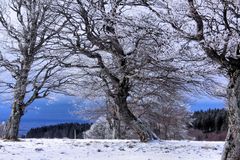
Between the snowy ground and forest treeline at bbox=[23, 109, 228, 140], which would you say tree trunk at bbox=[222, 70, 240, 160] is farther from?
forest treeline at bbox=[23, 109, 228, 140]

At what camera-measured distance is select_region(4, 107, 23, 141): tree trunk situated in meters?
17.5

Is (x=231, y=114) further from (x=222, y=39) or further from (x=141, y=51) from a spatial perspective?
(x=141, y=51)

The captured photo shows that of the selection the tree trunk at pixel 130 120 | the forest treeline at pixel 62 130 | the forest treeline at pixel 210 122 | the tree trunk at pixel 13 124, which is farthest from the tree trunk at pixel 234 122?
the forest treeline at pixel 210 122

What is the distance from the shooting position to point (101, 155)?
438 inches

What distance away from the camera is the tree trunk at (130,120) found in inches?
618

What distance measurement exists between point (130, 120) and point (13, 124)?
5.00m

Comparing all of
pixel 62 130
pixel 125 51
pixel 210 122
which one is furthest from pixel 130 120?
pixel 210 122

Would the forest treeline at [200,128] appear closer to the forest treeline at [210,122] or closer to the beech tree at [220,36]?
the forest treeline at [210,122]

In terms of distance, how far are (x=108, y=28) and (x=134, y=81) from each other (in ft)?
11.2

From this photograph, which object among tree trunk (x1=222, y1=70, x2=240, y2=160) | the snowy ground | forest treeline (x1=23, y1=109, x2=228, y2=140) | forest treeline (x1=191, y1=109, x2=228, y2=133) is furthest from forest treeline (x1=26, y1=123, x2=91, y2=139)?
tree trunk (x1=222, y1=70, x2=240, y2=160)

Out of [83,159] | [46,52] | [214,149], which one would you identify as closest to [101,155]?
[83,159]

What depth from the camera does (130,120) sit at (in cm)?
1609

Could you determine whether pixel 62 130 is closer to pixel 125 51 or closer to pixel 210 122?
pixel 210 122

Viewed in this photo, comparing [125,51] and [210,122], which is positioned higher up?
[210,122]
